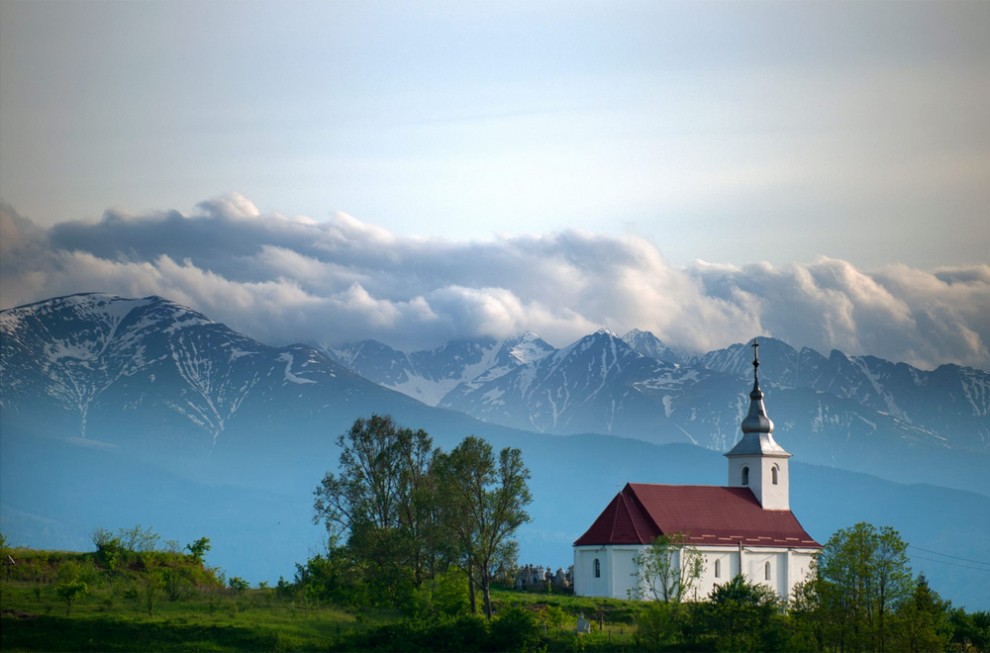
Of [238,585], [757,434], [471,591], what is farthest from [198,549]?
[757,434]

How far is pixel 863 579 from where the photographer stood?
75875mm

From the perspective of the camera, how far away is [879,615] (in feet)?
238

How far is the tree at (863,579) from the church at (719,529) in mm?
19440

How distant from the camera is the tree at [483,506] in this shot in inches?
3268

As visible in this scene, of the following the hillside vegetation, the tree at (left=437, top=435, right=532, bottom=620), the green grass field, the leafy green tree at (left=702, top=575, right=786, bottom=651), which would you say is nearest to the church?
the green grass field

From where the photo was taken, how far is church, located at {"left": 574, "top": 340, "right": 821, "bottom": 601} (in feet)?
323

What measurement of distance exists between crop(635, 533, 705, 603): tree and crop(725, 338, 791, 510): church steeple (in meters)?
11.6

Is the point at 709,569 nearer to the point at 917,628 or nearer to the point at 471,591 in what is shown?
the point at 471,591

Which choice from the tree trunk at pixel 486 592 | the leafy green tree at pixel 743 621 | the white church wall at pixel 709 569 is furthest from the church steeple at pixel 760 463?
the leafy green tree at pixel 743 621

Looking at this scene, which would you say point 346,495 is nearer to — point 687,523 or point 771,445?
point 687,523

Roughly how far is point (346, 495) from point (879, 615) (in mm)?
32203

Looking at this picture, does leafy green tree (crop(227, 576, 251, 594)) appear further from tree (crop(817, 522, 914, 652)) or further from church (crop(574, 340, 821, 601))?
tree (crop(817, 522, 914, 652))

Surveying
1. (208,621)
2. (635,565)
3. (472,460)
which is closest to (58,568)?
(208,621)

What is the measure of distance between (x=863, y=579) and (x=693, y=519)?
27220mm
